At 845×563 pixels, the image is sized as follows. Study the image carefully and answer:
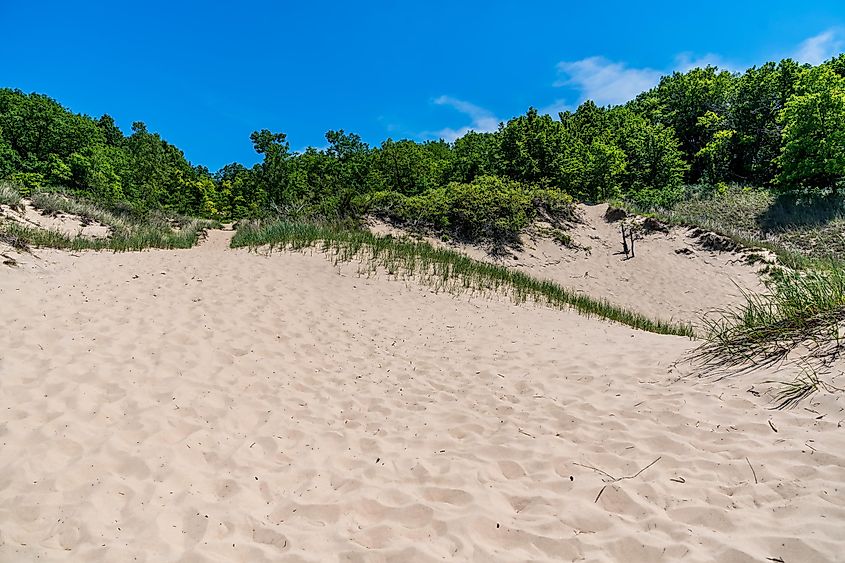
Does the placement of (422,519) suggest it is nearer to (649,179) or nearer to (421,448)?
(421,448)

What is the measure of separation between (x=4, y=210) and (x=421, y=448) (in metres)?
19.2

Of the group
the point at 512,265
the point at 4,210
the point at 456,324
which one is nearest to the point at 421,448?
the point at 456,324

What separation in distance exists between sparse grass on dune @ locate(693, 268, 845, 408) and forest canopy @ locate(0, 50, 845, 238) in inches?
656

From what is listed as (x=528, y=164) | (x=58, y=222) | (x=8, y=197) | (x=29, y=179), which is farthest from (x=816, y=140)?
(x=29, y=179)

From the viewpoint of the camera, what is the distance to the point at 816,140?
23578 millimetres

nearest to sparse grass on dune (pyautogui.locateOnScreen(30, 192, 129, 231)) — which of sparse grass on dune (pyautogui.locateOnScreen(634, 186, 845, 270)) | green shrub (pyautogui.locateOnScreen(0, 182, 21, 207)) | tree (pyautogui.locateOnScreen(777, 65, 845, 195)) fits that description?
green shrub (pyautogui.locateOnScreen(0, 182, 21, 207))

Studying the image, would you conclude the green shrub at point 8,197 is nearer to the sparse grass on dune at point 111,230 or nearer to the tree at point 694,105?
the sparse grass on dune at point 111,230

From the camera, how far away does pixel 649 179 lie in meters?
31.2

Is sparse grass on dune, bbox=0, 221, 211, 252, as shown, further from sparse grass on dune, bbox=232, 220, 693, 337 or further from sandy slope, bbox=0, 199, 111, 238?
sparse grass on dune, bbox=232, 220, 693, 337

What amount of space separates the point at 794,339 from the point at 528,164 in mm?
27908

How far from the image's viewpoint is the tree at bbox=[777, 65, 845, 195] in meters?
22.6

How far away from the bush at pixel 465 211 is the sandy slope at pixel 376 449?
49.2 ft

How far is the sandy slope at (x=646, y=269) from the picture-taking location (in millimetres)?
16312

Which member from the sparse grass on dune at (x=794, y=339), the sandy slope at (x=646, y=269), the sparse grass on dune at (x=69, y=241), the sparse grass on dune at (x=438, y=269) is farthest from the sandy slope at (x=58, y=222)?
the sparse grass on dune at (x=794, y=339)
